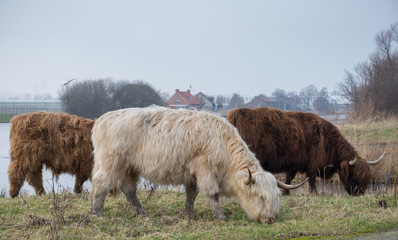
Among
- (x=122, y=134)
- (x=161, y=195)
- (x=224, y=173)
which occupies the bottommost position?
(x=161, y=195)

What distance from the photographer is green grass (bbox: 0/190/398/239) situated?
5.48m

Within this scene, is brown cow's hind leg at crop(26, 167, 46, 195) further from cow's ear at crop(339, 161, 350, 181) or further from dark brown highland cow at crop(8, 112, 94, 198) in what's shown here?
cow's ear at crop(339, 161, 350, 181)

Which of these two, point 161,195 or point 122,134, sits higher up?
point 122,134

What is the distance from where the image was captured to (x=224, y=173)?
675 cm

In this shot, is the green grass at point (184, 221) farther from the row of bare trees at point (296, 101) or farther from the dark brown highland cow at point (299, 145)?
the row of bare trees at point (296, 101)

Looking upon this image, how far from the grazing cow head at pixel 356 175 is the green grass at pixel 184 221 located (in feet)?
8.86

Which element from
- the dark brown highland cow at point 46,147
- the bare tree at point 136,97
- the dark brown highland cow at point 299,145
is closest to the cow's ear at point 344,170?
the dark brown highland cow at point 299,145

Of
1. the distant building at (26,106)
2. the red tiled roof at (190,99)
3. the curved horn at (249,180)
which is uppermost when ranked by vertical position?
the red tiled roof at (190,99)

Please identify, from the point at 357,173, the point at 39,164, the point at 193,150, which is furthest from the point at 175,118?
the point at 357,173

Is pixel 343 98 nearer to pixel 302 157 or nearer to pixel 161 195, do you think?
pixel 302 157

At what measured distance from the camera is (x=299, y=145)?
10.3m

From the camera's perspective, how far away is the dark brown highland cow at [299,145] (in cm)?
976

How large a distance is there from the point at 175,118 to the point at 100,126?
1242 millimetres

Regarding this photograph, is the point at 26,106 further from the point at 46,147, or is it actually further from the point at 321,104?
the point at 46,147
